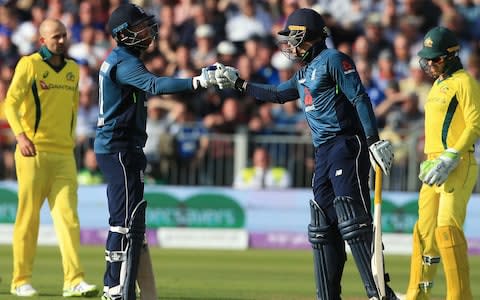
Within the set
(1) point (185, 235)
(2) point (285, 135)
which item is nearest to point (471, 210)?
(2) point (285, 135)

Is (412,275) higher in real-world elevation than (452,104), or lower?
lower

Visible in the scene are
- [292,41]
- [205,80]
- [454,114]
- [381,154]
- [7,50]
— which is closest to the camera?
[381,154]

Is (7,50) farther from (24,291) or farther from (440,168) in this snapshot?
(440,168)

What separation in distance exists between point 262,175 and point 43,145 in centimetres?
632

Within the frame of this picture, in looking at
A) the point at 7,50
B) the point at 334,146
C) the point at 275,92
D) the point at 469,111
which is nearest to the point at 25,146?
the point at 275,92

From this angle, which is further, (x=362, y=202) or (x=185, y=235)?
(x=185, y=235)

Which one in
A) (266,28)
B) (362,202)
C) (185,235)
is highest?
(266,28)

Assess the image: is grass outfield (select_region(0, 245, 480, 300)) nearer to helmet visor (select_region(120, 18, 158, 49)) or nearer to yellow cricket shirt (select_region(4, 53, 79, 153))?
yellow cricket shirt (select_region(4, 53, 79, 153))

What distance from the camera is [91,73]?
17094mm

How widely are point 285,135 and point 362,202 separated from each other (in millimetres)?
8361

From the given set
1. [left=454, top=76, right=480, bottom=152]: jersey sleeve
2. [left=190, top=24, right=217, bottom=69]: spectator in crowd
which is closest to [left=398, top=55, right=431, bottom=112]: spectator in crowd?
[left=190, top=24, right=217, bottom=69]: spectator in crowd

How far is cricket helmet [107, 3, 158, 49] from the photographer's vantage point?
827 centimetres

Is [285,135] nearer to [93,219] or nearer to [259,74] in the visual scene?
[259,74]

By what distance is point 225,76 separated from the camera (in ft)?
25.9
